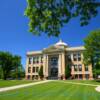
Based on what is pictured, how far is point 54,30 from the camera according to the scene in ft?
37.2

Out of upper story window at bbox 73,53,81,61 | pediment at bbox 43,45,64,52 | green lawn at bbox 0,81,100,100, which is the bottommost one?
green lawn at bbox 0,81,100,100

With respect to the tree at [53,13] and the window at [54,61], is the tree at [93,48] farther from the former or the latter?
the tree at [53,13]

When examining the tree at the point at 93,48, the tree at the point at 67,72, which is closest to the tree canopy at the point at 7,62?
the tree at the point at 67,72

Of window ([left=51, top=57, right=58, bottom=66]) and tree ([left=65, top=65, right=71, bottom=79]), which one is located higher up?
window ([left=51, top=57, right=58, bottom=66])

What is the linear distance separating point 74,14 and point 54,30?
166cm

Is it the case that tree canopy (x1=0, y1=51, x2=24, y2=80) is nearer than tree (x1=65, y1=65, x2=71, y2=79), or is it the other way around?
tree (x1=65, y1=65, x2=71, y2=79)

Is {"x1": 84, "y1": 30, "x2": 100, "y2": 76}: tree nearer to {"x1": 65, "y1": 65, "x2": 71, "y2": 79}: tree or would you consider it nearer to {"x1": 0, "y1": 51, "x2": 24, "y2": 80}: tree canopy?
{"x1": 65, "y1": 65, "x2": 71, "y2": 79}: tree

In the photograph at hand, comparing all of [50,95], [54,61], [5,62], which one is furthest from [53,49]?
[50,95]

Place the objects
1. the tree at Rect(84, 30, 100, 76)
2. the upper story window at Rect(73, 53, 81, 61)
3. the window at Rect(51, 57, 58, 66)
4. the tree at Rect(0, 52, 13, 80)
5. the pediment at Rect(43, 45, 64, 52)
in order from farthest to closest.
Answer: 1. the tree at Rect(0, 52, 13, 80)
2. the window at Rect(51, 57, 58, 66)
3. the pediment at Rect(43, 45, 64, 52)
4. the upper story window at Rect(73, 53, 81, 61)
5. the tree at Rect(84, 30, 100, 76)

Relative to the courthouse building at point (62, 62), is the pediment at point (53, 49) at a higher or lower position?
higher

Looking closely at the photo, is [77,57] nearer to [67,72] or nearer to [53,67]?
[67,72]

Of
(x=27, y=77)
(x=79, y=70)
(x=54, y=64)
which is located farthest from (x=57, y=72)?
(x=27, y=77)

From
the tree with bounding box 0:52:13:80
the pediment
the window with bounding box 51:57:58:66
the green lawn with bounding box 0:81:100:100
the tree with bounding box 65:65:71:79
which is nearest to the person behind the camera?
the green lawn with bounding box 0:81:100:100

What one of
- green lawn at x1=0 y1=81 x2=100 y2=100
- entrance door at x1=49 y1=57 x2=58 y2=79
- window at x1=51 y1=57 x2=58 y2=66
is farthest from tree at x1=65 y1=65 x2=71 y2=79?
green lawn at x1=0 y1=81 x2=100 y2=100
